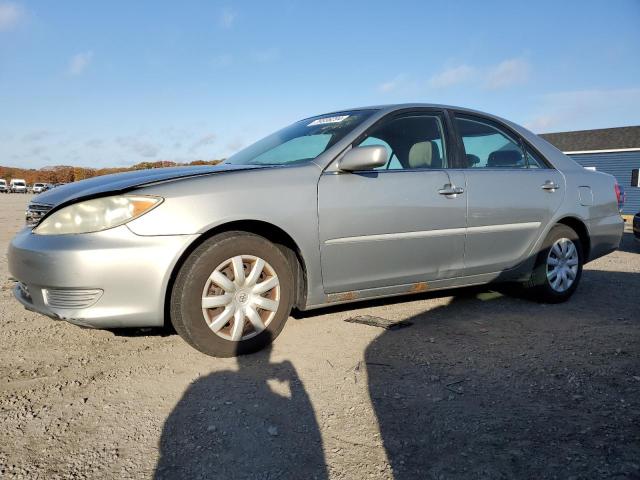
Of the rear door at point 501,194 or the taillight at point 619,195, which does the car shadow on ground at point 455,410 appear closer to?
the rear door at point 501,194

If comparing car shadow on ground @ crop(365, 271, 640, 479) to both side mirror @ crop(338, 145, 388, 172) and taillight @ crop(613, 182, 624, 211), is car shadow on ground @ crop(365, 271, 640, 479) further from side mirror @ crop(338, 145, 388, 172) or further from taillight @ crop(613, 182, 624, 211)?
taillight @ crop(613, 182, 624, 211)

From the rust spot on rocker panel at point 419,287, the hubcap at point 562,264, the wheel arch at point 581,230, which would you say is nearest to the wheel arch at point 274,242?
the rust spot on rocker panel at point 419,287

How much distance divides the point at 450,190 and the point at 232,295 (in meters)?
1.77

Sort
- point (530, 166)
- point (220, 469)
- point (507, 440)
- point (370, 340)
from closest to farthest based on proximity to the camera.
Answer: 1. point (220, 469)
2. point (507, 440)
3. point (370, 340)
4. point (530, 166)

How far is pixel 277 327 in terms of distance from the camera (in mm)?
3012

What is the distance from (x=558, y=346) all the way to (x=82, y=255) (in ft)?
9.40

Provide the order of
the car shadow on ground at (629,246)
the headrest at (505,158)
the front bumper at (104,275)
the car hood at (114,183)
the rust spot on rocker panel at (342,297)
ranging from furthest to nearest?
the car shadow on ground at (629,246) → the headrest at (505,158) → the rust spot on rocker panel at (342,297) → the car hood at (114,183) → the front bumper at (104,275)

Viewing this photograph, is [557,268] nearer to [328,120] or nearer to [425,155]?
[425,155]

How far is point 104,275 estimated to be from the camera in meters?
2.56

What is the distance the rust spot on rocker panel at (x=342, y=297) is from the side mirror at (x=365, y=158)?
0.82 meters

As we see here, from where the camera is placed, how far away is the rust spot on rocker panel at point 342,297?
3.21m

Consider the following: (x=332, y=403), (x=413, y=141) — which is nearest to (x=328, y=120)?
(x=413, y=141)

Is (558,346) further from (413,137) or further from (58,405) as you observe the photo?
(58,405)

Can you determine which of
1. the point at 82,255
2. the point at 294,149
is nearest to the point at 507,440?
the point at 82,255
